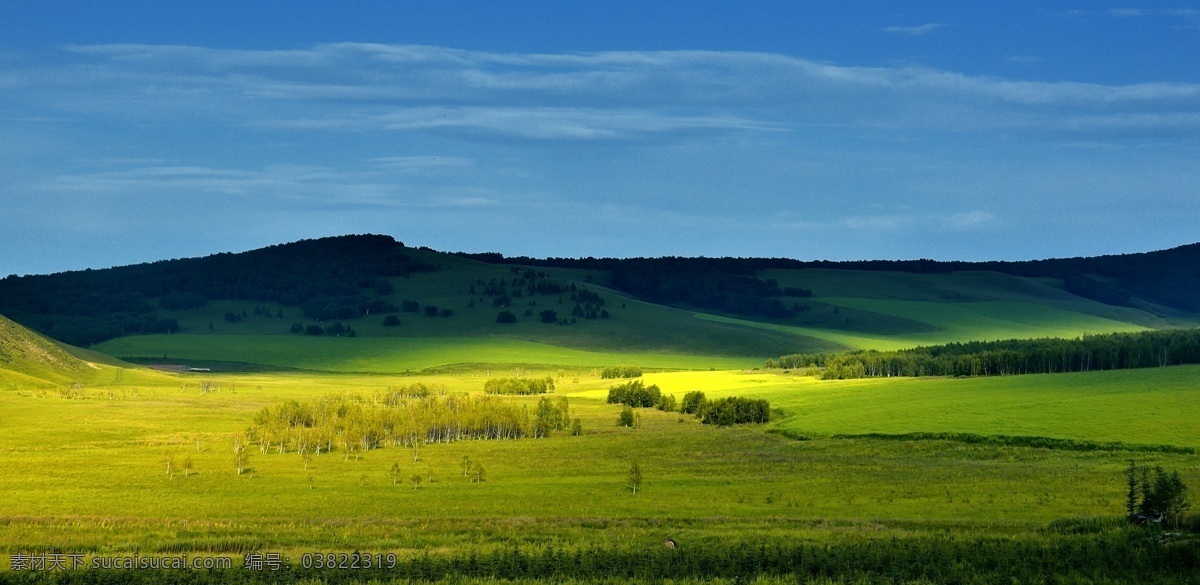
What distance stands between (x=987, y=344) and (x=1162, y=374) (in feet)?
253

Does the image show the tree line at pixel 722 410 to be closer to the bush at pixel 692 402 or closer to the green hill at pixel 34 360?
the bush at pixel 692 402

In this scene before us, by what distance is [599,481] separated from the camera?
3017 inches

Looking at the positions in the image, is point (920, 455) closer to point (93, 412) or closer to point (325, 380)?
point (93, 412)

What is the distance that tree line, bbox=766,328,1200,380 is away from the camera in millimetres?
147750

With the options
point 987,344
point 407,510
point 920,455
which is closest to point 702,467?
point 920,455

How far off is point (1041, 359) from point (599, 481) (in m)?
97.2

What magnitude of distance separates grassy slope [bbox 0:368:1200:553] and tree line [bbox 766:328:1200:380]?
2923 centimetres

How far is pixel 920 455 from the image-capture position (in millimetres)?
87438

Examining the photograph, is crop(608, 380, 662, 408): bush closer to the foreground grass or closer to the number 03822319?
the foreground grass

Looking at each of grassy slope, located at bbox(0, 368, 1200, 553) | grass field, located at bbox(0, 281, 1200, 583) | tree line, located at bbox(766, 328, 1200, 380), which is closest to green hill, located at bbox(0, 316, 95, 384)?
grass field, located at bbox(0, 281, 1200, 583)

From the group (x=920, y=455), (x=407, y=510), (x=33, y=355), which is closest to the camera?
(x=407, y=510)

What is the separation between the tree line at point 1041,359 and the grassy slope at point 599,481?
95.9ft

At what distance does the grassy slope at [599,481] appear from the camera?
191 feet

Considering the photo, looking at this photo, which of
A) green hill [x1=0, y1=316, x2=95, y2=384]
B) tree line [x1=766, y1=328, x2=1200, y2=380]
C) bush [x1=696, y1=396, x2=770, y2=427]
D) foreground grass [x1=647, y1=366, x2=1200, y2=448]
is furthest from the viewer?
green hill [x1=0, y1=316, x2=95, y2=384]
